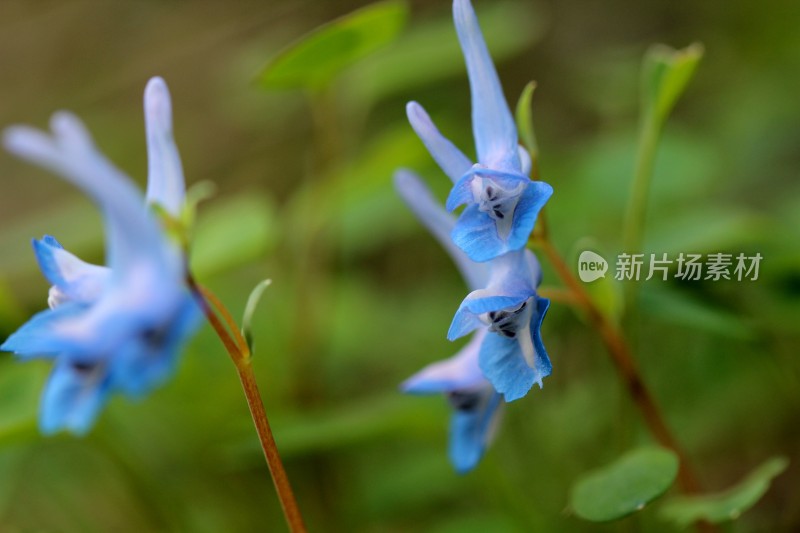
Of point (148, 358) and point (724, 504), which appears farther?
point (724, 504)

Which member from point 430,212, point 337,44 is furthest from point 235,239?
point 430,212

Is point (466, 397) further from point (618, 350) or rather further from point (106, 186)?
point (106, 186)

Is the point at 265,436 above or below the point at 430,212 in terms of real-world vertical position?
below

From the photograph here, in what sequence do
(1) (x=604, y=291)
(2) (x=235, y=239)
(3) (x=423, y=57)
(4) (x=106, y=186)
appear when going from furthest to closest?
1. (3) (x=423, y=57)
2. (2) (x=235, y=239)
3. (1) (x=604, y=291)
4. (4) (x=106, y=186)

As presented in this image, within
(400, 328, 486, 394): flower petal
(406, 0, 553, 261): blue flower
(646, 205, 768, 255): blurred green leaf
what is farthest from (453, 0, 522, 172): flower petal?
(646, 205, 768, 255): blurred green leaf

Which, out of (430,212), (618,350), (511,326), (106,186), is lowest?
(618,350)

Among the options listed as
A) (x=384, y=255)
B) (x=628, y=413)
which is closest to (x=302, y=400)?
(x=628, y=413)
